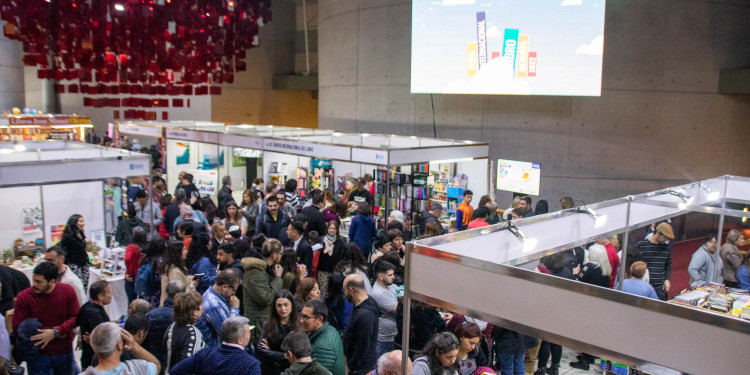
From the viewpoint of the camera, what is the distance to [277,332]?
12.7ft

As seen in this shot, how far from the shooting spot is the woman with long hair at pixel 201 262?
16.5ft

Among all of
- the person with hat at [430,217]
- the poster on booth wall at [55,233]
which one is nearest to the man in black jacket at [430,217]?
the person with hat at [430,217]

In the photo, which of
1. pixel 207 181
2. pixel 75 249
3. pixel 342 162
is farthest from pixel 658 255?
pixel 207 181

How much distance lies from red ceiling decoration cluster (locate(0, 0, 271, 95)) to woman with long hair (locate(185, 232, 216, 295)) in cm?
562

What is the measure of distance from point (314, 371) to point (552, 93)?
8.66 metres

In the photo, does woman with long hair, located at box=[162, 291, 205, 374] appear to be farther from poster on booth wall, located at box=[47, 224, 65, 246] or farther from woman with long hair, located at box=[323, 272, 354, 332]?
poster on booth wall, located at box=[47, 224, 65, 246]

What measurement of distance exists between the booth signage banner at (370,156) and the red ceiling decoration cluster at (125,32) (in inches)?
162

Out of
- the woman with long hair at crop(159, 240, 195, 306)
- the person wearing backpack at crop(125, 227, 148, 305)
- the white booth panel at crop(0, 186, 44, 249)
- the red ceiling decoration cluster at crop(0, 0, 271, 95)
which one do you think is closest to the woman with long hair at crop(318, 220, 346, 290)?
the woman with long hair at crop(159, 240, 195, 306)

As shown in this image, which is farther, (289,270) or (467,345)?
(289,270)

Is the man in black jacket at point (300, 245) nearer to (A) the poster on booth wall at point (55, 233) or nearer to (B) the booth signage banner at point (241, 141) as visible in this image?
(A) the poster on booth wall at point (55, 233)

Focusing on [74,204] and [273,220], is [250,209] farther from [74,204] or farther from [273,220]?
[74,204]

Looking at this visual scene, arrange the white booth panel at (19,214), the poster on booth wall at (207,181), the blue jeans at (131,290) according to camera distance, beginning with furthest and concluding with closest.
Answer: the poster on booth wall at (207,181), the white booth panel at (19,214), the blue jeans at (131,290)

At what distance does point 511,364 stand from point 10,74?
20.8 metres

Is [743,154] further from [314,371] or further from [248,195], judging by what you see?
[314,371]
